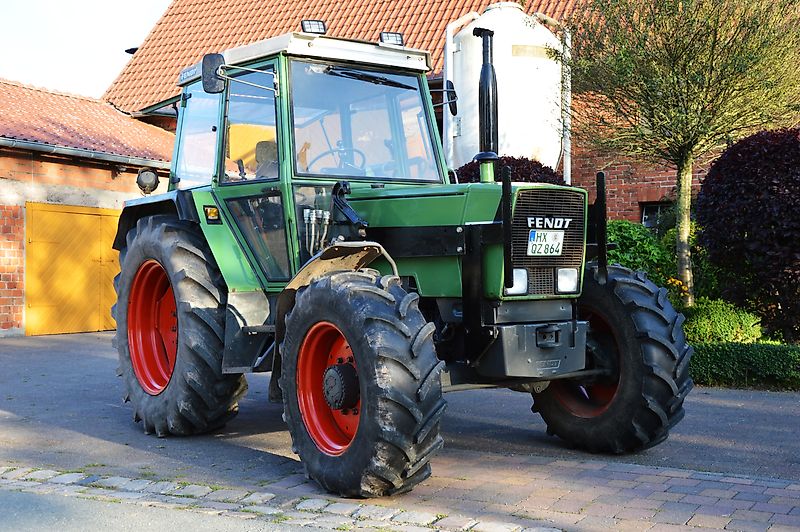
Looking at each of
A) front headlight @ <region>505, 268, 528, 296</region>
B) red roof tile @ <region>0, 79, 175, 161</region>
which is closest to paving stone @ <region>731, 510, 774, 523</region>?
front headlight @ <region>505, 268, 528, 296</region>

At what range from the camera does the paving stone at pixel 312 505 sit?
5148 millimetres

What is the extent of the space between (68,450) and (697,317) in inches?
299

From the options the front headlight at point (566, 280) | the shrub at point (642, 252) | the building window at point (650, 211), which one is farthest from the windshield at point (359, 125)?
the building window at point (650, 211)

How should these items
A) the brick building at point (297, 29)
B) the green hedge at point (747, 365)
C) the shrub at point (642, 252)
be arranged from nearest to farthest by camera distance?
the green hedge at point (747, 365)
the shrub at point (642, 252)
the brick building at point (297, 29)

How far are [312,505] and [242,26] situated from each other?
22.9 meters

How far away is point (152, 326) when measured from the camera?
26.3ft

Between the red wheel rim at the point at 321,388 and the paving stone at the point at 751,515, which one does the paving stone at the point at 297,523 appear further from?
the paving stone at the point at 751,515

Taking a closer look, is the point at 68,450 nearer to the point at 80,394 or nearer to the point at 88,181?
the point at 80,394

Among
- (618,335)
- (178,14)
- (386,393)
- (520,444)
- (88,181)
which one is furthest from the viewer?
(178,14)

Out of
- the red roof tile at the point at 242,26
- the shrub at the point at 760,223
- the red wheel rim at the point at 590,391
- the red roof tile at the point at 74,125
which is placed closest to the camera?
the red wheel rim at the point at 590,391

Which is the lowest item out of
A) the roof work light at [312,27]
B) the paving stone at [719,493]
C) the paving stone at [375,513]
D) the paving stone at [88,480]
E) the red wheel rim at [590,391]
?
the paving stone at [88,480]

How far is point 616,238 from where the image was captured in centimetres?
1391

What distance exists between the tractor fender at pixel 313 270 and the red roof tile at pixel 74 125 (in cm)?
1062

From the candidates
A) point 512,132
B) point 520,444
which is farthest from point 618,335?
point 512,132
